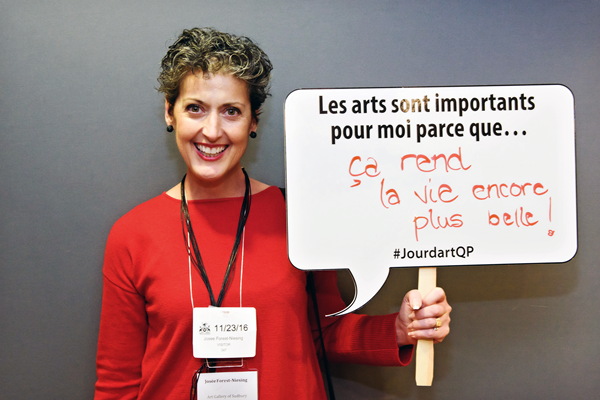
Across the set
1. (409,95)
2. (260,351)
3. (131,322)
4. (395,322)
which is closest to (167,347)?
(131,322)

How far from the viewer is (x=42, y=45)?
1221 millimetres

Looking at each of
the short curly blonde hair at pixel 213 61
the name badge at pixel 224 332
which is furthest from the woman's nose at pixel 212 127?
the name badge at pixel 224 332

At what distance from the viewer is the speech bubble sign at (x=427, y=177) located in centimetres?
91

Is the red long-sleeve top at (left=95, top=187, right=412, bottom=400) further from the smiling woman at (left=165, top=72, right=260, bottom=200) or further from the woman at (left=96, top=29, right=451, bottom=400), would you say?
the smiling woman at (left=165, top=72, right=260, bottom=200)

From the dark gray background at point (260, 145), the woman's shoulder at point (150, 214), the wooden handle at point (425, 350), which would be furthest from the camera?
the dark gray background at point (260, 145)

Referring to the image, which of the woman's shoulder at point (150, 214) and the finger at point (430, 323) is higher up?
the woman's shoulder at point (150, 214)

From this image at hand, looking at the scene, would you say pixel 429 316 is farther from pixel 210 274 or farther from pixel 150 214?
pixel 150 214

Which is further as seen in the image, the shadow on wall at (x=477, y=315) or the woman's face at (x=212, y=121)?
the shadow on wall at (x=477, y=315)

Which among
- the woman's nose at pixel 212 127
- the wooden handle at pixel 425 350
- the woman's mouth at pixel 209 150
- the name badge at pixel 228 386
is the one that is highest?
the woman's nose at pixel 212 127

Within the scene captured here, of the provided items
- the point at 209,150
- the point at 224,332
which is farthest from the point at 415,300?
the point at 209,150

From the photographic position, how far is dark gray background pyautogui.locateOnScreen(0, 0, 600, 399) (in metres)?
1.22

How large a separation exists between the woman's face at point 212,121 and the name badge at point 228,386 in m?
0.51

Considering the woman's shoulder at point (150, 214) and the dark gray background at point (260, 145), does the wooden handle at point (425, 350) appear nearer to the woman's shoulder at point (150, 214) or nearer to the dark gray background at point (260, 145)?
the dark gray background at point (260, 145)

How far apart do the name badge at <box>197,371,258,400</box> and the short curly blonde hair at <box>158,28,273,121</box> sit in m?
0.72
